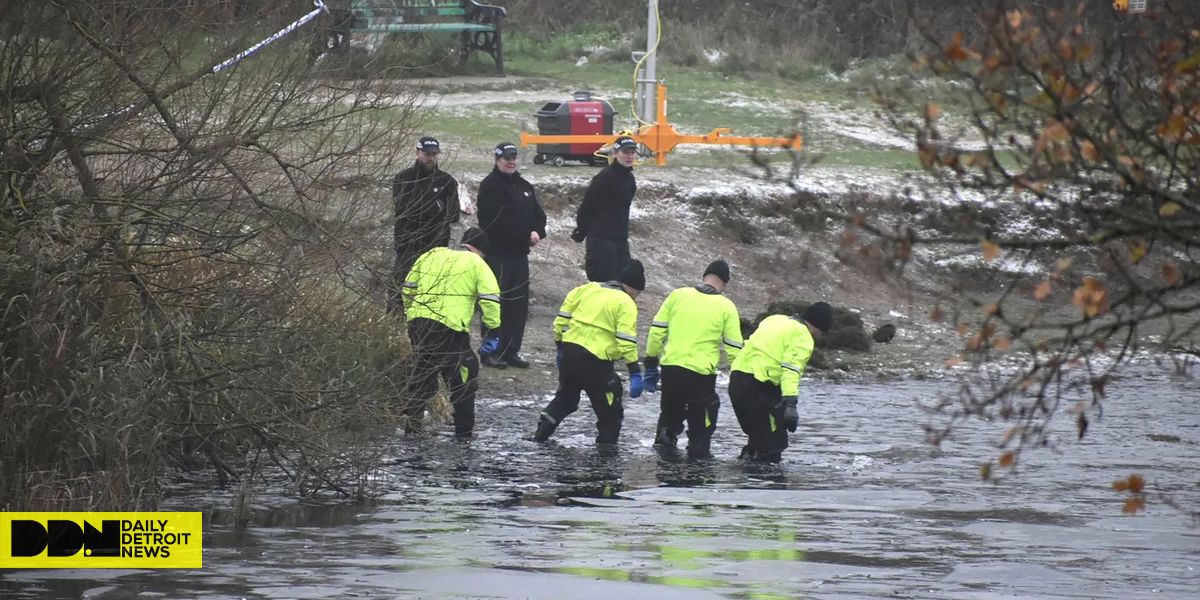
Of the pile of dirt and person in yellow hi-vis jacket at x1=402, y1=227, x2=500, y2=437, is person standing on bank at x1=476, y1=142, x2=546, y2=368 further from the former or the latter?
person in yellow hi-vis jacket at x1=402, y1=227, x2=500, y2=437

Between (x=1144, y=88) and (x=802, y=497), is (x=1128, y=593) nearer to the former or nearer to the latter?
(x=802, y=497)

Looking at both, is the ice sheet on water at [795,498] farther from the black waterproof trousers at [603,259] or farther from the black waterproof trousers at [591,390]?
the black waterproof trousers at [603,259]

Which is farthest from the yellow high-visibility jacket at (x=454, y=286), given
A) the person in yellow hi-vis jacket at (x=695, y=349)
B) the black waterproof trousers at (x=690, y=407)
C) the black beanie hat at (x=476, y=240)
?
the black waterproof trousers at (x=690, y=407)

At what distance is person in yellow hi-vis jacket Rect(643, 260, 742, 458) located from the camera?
13406 millimetres

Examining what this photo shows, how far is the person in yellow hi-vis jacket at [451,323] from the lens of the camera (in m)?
13.3

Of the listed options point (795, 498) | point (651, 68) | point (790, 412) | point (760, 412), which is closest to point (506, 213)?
point (760, 412)

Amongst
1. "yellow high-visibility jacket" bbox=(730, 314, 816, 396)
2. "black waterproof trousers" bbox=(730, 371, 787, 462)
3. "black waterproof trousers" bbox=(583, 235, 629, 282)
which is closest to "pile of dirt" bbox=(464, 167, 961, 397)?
"black waterproof trousers" bbox=(583, 235, 629, 282)

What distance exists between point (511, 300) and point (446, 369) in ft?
8.67

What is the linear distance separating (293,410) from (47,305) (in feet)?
5.99

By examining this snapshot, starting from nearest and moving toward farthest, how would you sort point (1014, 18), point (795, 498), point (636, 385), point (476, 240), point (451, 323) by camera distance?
1. point (1014, 18)
2. point (795, 498)
3. point (451, 323)
4. point (636, 385)
5. point (476, 240)

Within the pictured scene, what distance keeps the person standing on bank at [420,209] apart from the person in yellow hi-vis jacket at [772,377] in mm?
2707

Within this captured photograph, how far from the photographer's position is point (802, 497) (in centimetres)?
1198

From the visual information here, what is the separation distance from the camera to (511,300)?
16.2 metres

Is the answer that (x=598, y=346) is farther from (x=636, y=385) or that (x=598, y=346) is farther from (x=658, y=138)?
(x=658, y=138)
